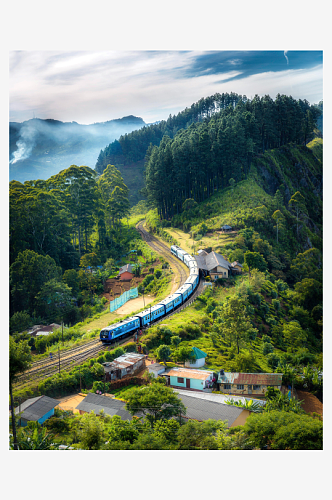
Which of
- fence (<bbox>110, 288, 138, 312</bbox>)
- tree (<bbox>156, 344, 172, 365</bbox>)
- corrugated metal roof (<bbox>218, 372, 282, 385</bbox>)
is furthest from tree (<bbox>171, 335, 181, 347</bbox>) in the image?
fence (<bbox>110, 288, 138, 312</bbox>)

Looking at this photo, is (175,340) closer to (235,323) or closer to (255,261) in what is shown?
(235,323)

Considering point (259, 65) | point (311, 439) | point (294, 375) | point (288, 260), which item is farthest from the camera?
point (288, 260)

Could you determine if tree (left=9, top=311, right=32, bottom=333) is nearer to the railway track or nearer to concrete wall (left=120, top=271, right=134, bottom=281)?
concrete wall (left=120, top=271, right=134, bottom=281)

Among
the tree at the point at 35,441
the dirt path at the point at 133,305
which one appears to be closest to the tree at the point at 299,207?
the dirt path at the point at 133,305

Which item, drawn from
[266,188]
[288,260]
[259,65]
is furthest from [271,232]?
[259,65]

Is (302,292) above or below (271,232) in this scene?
below

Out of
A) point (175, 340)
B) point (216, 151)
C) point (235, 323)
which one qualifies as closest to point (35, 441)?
point (175, 340)

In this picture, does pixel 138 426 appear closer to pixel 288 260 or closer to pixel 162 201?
pixel 288 260

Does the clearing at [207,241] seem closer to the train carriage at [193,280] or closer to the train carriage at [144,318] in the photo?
the train carriage at [193,280]
